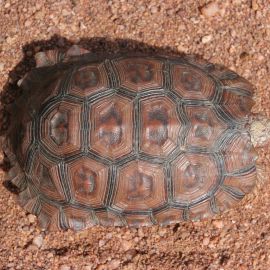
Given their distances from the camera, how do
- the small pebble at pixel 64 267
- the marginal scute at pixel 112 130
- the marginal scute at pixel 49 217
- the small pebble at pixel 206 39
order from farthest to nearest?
the small pebble at pixel 206 39, the small pebble at pixel 64 267, the marginal scute at pixel 49 217, the marginal scute at pixel 112 130

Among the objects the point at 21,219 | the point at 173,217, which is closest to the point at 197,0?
the point at 173,217

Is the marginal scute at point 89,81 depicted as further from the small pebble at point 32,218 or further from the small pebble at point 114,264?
the small pebble at point 114,264

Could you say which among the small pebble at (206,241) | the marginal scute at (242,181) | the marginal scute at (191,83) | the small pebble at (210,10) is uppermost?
the small pebble at (210,10)

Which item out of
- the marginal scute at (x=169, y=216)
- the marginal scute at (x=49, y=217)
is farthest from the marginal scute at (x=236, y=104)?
the marginal scute at (x=49, y=217)

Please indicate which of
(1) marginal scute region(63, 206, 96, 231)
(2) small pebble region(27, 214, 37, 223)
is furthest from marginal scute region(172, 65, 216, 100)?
(2) small pebble region(27, 214, 37, 223)

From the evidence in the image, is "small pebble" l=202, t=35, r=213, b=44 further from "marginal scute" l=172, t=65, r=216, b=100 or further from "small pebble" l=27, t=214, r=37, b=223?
"small pebble" l=27, t=214, r=37, b=223
